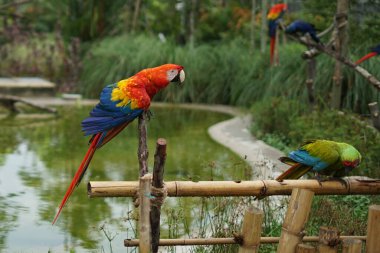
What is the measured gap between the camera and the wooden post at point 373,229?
122 inches

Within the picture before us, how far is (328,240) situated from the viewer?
296 centimetres

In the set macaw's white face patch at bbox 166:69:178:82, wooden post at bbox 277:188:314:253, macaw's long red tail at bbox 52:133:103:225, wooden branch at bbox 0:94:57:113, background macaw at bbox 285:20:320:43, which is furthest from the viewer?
wooden branch at bbox 0:94:57:113

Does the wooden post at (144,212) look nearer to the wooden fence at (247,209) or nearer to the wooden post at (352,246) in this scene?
the wooden fence at (247,209)

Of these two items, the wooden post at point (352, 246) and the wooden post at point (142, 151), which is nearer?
the wooden post at point (352, 246)

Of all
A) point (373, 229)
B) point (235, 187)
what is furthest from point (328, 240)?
point (235, 187)

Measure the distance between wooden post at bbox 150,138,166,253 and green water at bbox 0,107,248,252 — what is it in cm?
57

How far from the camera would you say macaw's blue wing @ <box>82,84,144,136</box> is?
349 cm

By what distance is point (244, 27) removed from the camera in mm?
15039

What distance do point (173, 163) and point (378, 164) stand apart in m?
2.09

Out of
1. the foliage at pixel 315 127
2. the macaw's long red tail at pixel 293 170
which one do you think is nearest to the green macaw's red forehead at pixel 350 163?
the macaw's long red tail at pixel 293 170

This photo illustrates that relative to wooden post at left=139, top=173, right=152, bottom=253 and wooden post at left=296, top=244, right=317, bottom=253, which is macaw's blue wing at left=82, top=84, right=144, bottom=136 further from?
wooden post at left=296, top=244, right=317, bottom=253

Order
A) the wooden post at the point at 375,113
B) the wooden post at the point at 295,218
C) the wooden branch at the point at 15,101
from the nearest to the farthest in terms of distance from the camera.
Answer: the wooden post at the point at 295,218, the wooden post at the point at 375,113, the wooden branch at the point at 15,101

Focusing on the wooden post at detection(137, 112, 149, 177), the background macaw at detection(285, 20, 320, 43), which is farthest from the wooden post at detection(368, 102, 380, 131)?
the background macaw at detection(285, 20, 320, 43)

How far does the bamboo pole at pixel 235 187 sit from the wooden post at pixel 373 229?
0.39 m
